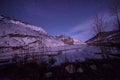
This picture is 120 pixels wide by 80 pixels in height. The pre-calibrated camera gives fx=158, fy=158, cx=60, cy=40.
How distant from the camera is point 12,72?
22.8ft

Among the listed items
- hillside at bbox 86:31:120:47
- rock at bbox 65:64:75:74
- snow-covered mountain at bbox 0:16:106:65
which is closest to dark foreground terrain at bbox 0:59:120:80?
rock at bbox 65:64:75:74

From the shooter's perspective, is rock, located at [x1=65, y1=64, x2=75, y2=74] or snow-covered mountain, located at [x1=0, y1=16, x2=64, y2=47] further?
snow-covered mountain, located at [x1=0, y1=16, x2=64, y2=47]

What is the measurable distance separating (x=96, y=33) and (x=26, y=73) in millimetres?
8455

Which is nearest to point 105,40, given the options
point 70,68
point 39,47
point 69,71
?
point 70,68

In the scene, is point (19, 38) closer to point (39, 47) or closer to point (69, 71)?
point (39, 47)

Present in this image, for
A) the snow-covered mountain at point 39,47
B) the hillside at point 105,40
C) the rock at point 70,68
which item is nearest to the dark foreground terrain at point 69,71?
the rock at point 70,68

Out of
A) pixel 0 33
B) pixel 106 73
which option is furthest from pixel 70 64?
pixel 0 33

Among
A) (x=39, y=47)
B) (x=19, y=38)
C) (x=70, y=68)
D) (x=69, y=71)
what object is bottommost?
(x=69, y=71)

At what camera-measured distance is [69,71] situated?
6.47 m

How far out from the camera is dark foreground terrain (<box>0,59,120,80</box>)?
6.14 metres

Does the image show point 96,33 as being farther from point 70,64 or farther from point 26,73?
point 26,73

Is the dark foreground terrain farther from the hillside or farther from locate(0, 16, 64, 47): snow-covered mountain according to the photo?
locate(0, 16, 64, 47): snow-covered mountain

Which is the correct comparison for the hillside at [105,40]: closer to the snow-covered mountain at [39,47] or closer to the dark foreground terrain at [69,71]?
the snow-covered mountain at [39,47]

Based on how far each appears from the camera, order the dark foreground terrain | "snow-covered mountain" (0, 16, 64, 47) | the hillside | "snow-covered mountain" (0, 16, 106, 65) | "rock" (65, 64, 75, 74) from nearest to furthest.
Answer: the dark foreground terrain
"rock" (65, 64, 75, 74)
"snow-covered mountain" (0, 16, 106, 65)
the hillside
"snow-covered mountain" (0, 16, 64, 47)
